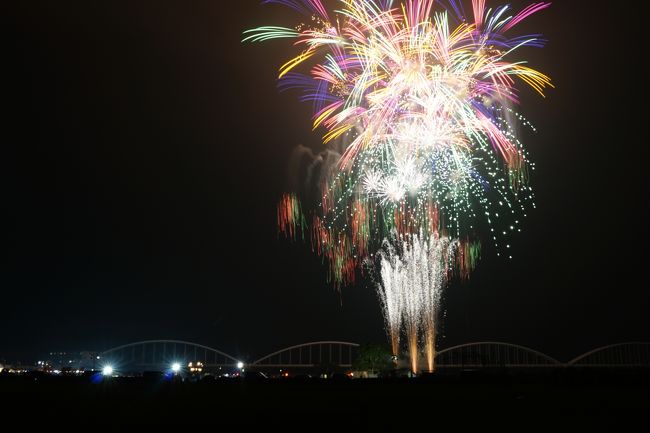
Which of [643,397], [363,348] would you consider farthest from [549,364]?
[643,397]

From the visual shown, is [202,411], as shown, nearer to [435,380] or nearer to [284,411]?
[284,411]

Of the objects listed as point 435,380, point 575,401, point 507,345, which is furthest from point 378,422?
point 507,345

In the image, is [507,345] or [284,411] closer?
[284,411]

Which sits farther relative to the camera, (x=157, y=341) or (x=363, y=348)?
(x=157, y=341)

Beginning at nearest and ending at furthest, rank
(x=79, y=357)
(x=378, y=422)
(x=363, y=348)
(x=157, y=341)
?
(x=378, y=422)
(x=363, y=348)
(x=79, y=357)
(x=157, y=341)

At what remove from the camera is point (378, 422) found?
19.5 meters

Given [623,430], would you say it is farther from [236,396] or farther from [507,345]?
[507,345]

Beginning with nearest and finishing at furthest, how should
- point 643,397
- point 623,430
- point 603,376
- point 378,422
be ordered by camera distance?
point 623,430 → point 378,422 → point 643,397 → point 603,376

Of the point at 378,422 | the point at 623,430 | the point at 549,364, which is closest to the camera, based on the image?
the point at 623,430

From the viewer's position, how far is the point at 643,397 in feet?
98.5

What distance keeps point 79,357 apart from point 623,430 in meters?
171

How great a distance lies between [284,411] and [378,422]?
4782mm

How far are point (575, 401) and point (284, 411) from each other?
502 inches

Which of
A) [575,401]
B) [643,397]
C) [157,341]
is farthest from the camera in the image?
[157,341]
